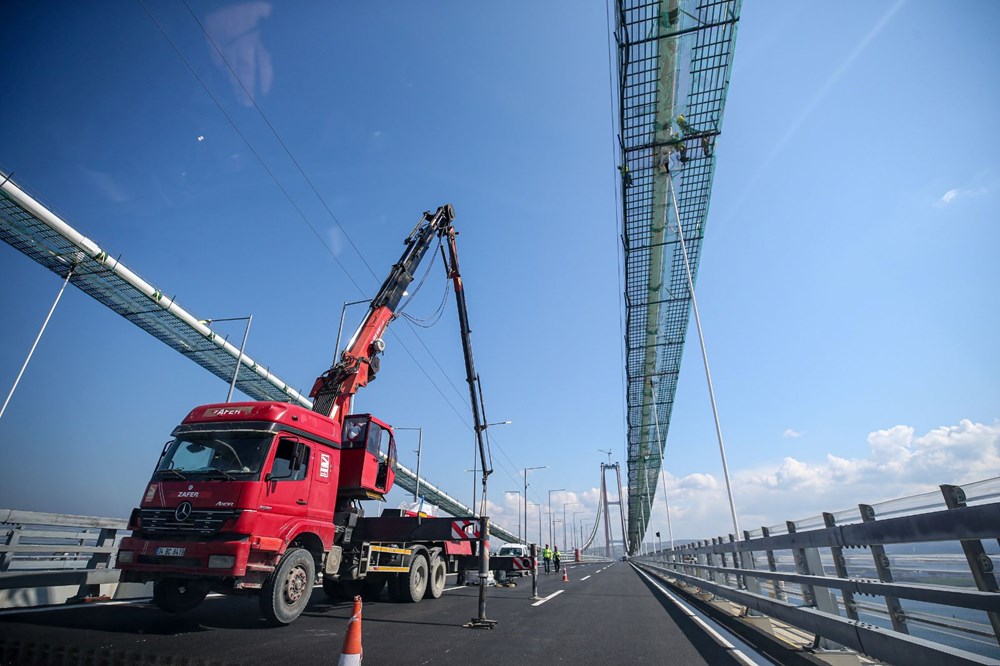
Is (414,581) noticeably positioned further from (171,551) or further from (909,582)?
(909,582)

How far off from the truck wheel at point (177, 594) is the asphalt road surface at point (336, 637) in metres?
0.20

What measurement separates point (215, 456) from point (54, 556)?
15.5 feet

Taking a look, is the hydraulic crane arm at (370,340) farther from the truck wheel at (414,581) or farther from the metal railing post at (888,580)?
the metal railing post at (888,580)

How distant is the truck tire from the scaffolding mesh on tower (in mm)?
15975

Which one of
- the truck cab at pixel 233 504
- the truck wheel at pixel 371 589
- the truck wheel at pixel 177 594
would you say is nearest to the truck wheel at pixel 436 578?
the truck wheel at pixel 371 589

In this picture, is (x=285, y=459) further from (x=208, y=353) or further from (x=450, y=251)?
(x=208, y=353)

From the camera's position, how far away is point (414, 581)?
1065 centimetres

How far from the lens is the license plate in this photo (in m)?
6.46

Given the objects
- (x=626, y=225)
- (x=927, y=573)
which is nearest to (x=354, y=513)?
(x=927, y=573)

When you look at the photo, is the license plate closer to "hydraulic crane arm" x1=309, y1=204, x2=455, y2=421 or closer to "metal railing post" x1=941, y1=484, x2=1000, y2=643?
"hydraulic crane arm" x1=309, y1=204, x2=455, y2=421

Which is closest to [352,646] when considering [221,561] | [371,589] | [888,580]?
[221,561]

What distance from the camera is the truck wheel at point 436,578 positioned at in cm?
1144

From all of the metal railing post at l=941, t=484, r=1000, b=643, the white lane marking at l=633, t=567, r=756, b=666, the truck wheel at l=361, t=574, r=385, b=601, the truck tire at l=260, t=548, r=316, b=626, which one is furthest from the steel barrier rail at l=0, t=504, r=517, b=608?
the metal railing post at l=941, t=484, r=1000, b=643

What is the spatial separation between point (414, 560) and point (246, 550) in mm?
5166
